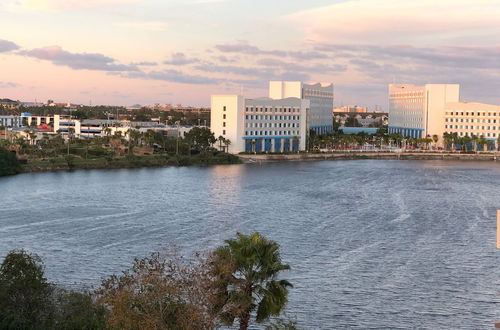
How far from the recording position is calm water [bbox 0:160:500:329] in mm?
15305

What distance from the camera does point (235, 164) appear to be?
165ft

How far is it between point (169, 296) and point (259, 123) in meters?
48.4

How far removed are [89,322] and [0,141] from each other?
40621mm

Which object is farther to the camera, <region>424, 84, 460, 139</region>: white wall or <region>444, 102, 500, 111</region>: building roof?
<region>424, 84, 460, 139</region>: white wall

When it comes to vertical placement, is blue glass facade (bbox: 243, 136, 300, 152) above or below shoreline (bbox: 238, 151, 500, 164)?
above

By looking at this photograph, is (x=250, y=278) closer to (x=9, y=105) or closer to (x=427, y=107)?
(x=427, y=107)

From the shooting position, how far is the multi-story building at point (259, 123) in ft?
181

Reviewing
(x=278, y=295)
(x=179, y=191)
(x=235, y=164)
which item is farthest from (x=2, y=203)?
(x=235, y=164)

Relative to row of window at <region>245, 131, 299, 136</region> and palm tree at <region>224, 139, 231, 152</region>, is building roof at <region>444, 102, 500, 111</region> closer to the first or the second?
row of window at <region>245, 131, 299, 136</region>

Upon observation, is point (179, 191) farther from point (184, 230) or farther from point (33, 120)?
point (33, 120)

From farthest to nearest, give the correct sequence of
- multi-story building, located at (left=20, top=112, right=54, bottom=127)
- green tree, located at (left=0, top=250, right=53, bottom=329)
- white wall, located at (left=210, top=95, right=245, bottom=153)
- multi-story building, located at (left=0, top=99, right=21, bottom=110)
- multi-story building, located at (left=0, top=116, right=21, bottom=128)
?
1. multi-story building, located at (left=0, top=99, right=21, bottom=110)
2. multi-story building, located at (left=20, top=112, right=54, bottom=127)
3. multi-story building, located at (left=0, top=116, right=21, bottom=128)
4. white wall, located at (left=210, top=95, right=245, bottom=153)
5. green tree, located at (left=0, top=250, right=53, bottom=329)

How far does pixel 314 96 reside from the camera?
246ft

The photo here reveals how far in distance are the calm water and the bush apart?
1235mm

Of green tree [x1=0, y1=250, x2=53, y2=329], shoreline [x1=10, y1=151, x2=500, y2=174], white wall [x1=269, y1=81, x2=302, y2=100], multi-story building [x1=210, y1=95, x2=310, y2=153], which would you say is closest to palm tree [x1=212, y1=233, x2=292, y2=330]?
green tree [x1=0, y1=250, x2=53, y2=329]
